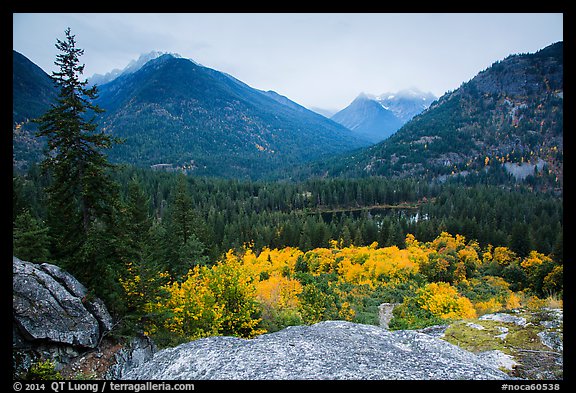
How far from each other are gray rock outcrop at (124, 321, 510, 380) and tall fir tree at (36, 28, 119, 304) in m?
5.24

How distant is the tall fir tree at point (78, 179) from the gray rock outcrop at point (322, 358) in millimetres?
5243

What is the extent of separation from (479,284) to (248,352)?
33.1 metres

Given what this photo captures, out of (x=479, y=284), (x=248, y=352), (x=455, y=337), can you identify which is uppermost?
(x=248, y=352)

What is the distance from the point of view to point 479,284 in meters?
33.4

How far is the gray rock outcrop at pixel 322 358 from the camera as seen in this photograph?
8898 millimetres

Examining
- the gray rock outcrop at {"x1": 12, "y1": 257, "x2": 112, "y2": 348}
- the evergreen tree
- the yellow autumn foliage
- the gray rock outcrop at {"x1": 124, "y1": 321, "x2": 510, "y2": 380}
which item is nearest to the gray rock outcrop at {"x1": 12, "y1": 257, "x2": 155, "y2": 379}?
the gray rock outcrop at {"x1": 12, "y1": 257, "x2": 112, "y2": 348}

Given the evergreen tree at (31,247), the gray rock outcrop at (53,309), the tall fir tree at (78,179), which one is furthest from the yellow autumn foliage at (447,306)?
the evergreen tree at (31,247)

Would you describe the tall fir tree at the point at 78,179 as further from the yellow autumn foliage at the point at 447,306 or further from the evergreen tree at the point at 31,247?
the yellow autumn foliage at the point at 447,306

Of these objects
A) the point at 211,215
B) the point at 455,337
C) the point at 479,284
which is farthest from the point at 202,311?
the point at 211,215

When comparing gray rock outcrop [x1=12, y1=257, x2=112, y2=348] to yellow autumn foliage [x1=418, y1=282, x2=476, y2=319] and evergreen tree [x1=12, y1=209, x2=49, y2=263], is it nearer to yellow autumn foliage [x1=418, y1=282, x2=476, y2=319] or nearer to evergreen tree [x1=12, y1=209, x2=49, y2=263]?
evergreen tree [x1=12, y1=209, x2=49, y2=263]

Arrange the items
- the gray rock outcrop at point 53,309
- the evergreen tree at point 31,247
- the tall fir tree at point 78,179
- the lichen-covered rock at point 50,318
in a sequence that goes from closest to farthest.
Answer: the lichen-covered rock at point 50,318 → the gray rock outcrop at point 53,309 → the tall fir tree at point 78,179 → the evergreen tree at point 31,247

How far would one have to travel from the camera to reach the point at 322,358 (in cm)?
973

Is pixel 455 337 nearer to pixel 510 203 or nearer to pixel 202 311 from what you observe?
pixel 202 311

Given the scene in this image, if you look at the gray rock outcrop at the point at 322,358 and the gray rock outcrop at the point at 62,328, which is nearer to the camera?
the gray rock outcrop at the point at 322,358
